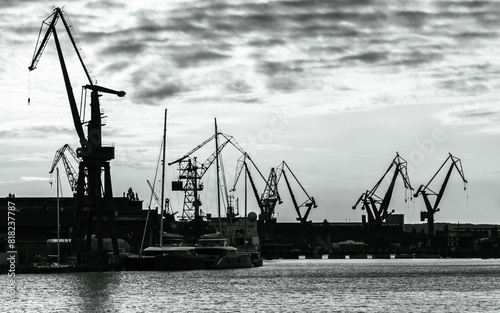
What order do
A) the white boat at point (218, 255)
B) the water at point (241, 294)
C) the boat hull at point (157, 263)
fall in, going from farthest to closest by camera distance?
the white boat at point (218, 255), the boat hull at point (157, 263), the water at point (241, 294)

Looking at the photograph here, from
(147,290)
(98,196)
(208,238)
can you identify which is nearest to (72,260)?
(98,196)

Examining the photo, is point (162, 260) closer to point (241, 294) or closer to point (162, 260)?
point (162, 260)

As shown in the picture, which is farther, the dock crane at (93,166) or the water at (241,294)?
the dock crane at (93,166)

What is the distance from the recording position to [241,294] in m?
89.5

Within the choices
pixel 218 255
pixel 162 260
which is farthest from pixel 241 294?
pixel 218 255

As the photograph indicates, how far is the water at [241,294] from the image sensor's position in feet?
251

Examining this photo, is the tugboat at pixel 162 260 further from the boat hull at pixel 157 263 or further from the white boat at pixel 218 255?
the white boat at pixel 218 255

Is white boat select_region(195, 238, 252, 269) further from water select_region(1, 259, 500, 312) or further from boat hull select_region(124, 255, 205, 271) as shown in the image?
water select_region(1, 259, 500, 312)

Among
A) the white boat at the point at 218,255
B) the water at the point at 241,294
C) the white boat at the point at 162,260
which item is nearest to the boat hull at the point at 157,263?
the white boat at the point at 162,260

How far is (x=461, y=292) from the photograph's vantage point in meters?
93.9

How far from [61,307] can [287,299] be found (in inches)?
745

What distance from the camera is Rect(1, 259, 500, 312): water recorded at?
76.6 meters

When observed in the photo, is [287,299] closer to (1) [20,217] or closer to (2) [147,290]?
(2) [147,290]

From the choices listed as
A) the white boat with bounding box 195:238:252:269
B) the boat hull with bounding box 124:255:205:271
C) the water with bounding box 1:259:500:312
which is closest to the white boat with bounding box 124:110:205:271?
the boat hull with bounding box 124:255:205:271
